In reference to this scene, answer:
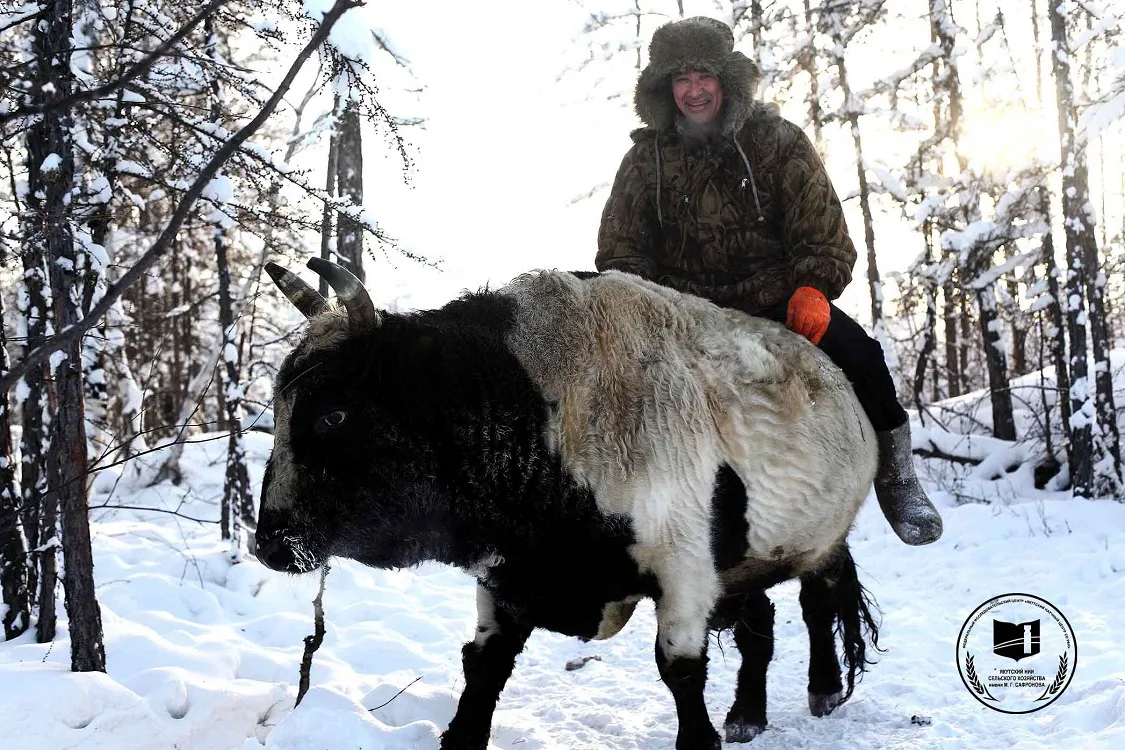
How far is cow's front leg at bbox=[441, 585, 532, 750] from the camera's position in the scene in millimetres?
3561

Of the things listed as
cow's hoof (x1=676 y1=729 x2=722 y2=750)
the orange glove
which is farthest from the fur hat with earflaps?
cow's hoof (x1=676 y1=729 x2=722 y2=750)

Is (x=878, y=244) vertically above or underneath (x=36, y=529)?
above

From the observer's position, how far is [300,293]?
11.3 ft

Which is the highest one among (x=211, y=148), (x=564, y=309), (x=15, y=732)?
(x=211, y=148)

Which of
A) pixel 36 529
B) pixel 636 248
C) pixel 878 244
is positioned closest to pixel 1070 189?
pixel 878 244

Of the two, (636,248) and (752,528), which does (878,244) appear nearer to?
(636,248)

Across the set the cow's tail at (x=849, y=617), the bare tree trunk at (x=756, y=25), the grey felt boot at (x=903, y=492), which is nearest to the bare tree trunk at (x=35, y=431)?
the cow's tail at (x=849, y=617)

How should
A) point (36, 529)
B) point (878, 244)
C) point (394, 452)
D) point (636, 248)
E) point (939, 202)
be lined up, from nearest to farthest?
point (394, 452) < point (636, 248) < point (36, 529) < point (939, 202) < point (878, 244)

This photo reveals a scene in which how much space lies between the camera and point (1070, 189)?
9633 mm

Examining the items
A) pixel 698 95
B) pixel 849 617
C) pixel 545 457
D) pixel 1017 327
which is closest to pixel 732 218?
pixel 698 95

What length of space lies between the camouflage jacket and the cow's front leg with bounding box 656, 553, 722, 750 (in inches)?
62.1

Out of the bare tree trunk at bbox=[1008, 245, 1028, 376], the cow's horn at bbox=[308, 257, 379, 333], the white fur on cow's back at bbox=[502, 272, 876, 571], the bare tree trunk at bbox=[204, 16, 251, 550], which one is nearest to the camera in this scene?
the cow's horn at bbox=[308, 257, 379, 333]

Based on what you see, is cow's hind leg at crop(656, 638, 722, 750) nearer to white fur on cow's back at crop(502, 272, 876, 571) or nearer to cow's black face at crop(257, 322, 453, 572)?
white fur on cow's back at crop(502, 272, 876, 571)

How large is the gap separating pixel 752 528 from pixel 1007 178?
1214 centimetres
